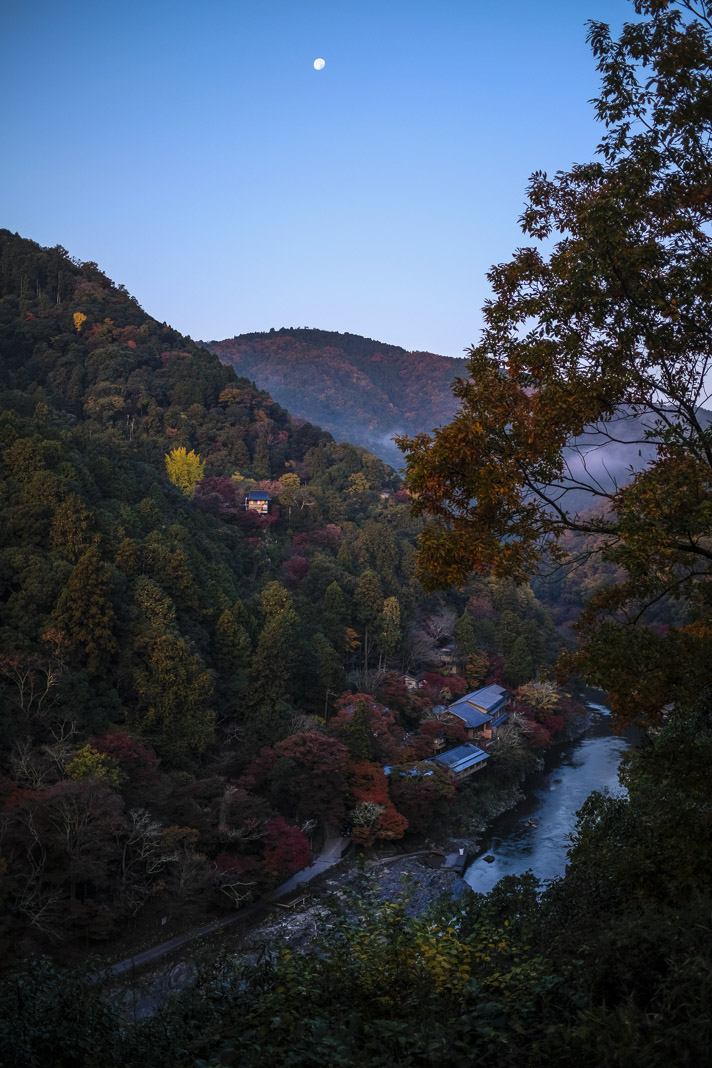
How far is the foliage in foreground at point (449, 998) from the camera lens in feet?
9.96

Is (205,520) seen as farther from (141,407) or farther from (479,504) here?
(479,504)

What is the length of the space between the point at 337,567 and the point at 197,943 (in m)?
20.4

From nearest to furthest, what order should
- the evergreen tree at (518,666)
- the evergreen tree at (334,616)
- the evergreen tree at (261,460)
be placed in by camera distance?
the evergreen tree at (334,616) < the evergreen tree at (518,666) < the evergreen tree at (261,460)

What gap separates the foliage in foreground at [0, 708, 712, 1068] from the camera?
3.04m

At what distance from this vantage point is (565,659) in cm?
546

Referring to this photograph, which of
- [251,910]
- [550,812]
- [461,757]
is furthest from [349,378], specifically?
[251,910]

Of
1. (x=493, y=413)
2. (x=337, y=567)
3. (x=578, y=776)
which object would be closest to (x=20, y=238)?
(x=337, y=567)

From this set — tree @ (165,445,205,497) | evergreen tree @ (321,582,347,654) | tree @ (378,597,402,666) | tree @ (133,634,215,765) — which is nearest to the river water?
tree @ (378,597,402,666)

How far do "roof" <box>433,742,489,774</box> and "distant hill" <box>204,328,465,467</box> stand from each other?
307 feet

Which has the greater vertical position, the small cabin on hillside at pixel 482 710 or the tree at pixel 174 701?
the tree at pixel 174 701

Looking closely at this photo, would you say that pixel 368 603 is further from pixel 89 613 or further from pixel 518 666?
pixel 89 613

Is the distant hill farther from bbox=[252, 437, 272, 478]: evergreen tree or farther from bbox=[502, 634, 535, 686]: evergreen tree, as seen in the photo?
bbox=[502, 634, 535, 686]: evergreen tree

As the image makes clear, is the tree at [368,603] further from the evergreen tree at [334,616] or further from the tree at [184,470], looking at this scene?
the tree at [184,470]

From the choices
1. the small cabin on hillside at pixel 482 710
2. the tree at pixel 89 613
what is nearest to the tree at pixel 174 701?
the tree at pixel 89 613
